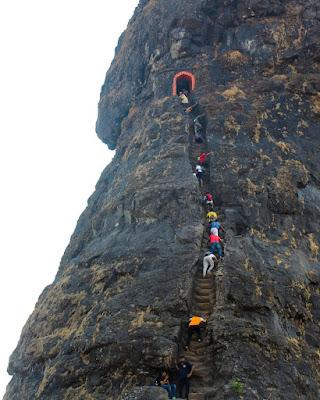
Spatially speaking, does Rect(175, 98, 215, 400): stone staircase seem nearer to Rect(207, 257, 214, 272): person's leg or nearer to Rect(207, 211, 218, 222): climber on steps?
Rect(207, 257, 214, 272): person's leg

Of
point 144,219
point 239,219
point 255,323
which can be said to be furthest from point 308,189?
point 255,323

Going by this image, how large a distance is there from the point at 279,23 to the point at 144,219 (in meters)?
20.2

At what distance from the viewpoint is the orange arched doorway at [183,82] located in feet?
112

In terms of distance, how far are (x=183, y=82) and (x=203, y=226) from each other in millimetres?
16452

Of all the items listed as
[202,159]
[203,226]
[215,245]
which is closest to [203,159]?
[202,159]

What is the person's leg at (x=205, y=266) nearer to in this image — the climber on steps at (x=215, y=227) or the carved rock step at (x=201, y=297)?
the carved rock step at (x=201, y=297)

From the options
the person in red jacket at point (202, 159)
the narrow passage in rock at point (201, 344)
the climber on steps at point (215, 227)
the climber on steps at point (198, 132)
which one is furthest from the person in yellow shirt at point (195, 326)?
the climber on steps at point (198, 132)

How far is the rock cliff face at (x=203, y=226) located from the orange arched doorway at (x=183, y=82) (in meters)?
0.54

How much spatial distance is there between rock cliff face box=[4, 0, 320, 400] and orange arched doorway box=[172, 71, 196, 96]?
0.54 m

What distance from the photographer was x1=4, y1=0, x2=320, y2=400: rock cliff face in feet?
53.8

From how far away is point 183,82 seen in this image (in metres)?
35.6

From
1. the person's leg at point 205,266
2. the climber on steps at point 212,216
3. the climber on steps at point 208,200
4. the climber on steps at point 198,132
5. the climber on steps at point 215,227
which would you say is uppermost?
the climber on steps at point 198,132

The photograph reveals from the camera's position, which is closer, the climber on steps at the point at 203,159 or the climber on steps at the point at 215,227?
the climber on steps at the point at 215,227

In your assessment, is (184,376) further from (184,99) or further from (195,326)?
(184,99)
